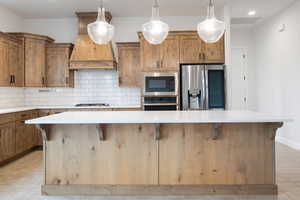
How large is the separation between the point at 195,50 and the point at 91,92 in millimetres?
2522

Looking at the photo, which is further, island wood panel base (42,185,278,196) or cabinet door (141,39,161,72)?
cabinet door (141,39,161,72)

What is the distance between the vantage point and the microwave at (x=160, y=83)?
187 inches

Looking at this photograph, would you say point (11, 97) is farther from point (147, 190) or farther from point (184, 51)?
point (147, 190)

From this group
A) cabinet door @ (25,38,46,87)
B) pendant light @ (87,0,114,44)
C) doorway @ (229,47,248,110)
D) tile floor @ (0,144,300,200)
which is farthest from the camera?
doorway @ (229,47,248,110)

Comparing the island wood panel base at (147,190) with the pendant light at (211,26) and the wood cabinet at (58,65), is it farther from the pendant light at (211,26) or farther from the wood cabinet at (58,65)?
the wood cabinet at (58,65)

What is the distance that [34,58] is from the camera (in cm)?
505

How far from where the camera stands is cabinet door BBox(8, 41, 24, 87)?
465 centimetres

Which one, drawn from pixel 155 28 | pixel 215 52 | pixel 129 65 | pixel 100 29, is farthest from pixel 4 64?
pixel 215 52

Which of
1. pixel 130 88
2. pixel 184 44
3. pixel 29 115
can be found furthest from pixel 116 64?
pixel 29 115

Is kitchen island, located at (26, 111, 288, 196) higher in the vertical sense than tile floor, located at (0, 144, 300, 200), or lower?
higher

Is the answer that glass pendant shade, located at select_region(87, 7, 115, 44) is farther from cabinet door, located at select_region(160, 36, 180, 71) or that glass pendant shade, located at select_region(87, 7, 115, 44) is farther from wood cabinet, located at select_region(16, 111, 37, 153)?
wood cabinet, located at select_region(16, 111, 37, 153)

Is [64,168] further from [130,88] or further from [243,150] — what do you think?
[130,88]

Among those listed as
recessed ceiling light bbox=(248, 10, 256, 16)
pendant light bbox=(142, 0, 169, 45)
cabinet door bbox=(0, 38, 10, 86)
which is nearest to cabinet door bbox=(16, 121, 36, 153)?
cabinet door bbox=(0, 38, 10, 86)

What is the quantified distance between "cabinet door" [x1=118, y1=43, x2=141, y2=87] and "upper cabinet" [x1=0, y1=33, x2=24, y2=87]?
2045 millimetres
